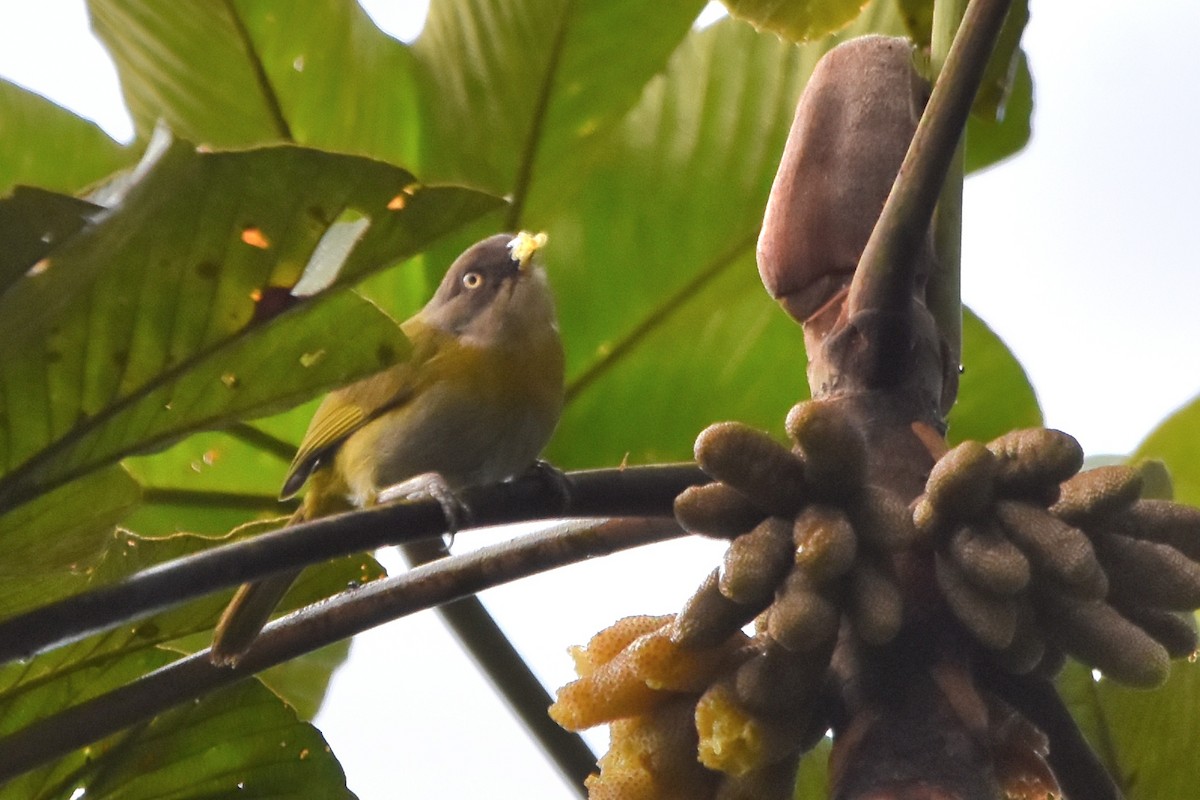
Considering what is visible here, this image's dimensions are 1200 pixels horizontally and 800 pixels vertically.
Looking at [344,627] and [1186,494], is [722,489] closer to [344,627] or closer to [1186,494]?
[344,627]

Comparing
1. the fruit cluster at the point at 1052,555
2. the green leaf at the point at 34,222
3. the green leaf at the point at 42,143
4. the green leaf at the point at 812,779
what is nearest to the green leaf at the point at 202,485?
the green leaf at the point at 42,143

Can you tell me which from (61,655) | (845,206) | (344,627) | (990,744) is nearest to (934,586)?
(990,744)

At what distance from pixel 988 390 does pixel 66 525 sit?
1032mm

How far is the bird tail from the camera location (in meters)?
0.96

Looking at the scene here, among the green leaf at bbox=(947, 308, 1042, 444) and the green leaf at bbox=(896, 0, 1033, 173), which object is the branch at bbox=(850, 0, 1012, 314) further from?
the green leaf at bbox=(947, 308, 1042, 444)

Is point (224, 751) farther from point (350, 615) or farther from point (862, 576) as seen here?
point (862, 576)

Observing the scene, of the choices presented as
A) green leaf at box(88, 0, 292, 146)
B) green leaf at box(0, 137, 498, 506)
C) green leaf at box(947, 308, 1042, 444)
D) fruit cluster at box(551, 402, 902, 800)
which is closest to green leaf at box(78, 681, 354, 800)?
green leaf at box(0, 137, 498, 506)

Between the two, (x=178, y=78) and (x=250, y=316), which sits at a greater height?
(x=178, y=78)

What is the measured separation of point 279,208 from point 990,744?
49cm

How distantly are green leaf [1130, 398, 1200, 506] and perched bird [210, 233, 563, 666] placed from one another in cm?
72

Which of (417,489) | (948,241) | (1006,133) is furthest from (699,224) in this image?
(948,241)

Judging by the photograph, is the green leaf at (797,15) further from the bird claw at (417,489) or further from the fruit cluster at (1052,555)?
the fruit cluster at (1052,555)

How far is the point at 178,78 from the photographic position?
1.56 m

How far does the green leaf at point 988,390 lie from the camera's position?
5.09ft
